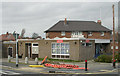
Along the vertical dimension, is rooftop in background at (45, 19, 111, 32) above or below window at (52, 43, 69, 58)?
above

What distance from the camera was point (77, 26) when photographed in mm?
42375

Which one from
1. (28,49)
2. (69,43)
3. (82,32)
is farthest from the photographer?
(82,32)

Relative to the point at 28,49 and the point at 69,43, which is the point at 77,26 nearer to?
the point at 69,43

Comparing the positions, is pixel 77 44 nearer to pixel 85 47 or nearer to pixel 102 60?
pixel 85 47

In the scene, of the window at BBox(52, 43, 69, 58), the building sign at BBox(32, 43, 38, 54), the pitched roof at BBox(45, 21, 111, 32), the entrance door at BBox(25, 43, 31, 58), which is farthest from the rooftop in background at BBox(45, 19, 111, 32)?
→ the window at BBox(52, 43, 69, 58)

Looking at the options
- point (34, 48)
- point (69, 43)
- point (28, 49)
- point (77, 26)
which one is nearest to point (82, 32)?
point (77, 26)

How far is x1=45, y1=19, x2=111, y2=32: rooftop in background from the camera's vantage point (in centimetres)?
4109

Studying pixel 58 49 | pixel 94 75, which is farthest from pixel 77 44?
→ pixel 94 75

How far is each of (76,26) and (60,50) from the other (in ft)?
46.1

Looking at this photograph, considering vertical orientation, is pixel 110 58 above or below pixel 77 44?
below

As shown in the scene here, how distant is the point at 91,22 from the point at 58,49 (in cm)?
1850

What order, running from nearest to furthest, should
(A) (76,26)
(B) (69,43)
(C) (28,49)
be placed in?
1. (B) (69,43)
2. (C) (28,49)
3. (A) (76,26)

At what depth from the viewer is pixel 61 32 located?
40.9m

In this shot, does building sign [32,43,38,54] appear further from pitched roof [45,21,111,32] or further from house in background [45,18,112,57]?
pitched roof [45,21,111,32]
